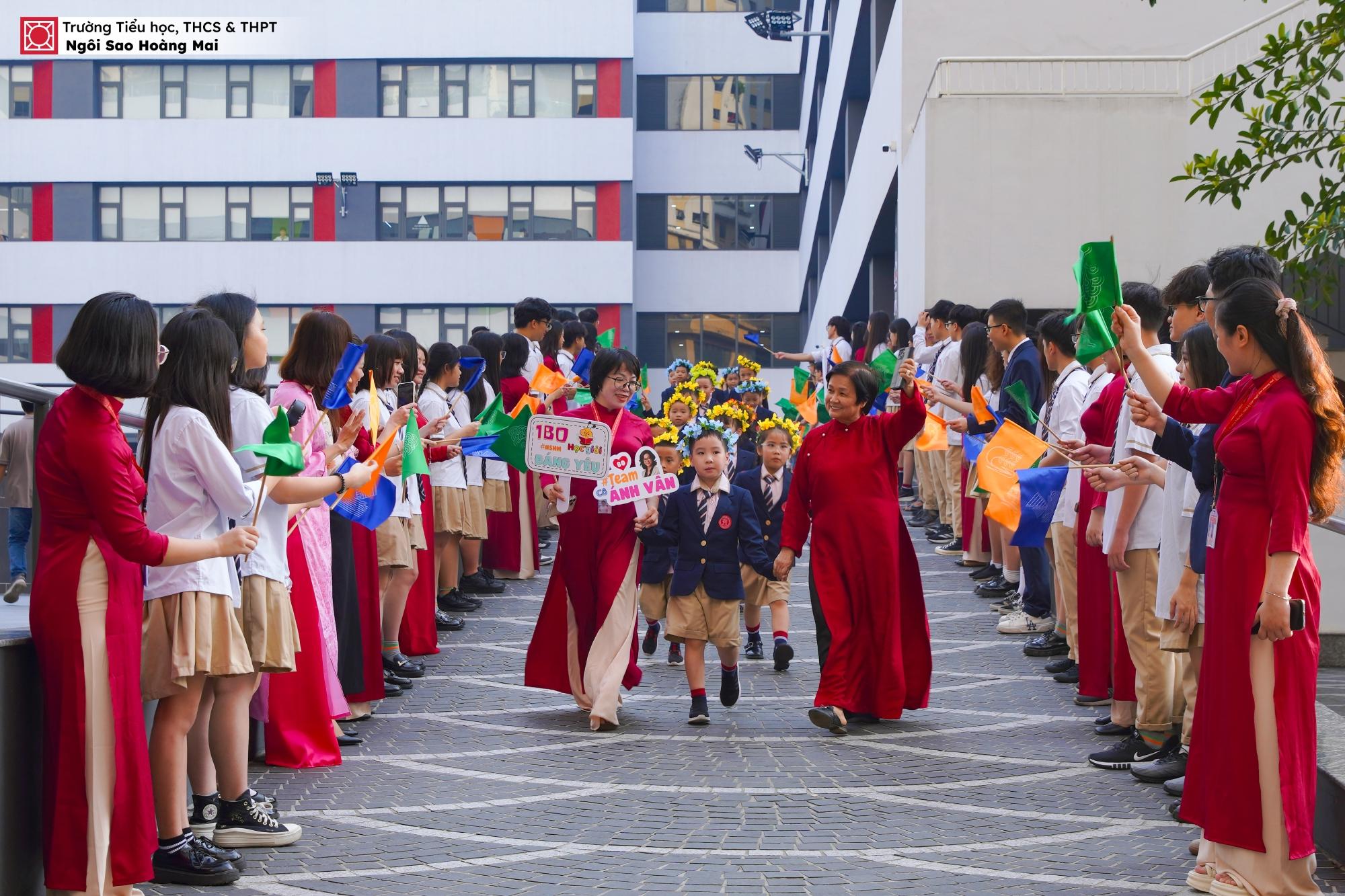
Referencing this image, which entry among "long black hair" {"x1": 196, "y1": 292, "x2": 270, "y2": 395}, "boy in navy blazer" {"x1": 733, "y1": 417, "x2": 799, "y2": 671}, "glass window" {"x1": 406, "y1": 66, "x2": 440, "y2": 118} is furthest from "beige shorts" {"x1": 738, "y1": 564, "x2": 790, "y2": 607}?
"glass window" {"x1": 406, "y1": 66, "x2": 440, "y2": 118}

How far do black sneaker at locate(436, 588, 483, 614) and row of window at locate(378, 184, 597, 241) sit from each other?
29934 millimetres

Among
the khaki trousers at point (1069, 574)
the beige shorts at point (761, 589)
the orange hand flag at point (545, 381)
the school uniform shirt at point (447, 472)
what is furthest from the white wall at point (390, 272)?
the khaki trousers at point (1069, 574)

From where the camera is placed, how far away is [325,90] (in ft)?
136

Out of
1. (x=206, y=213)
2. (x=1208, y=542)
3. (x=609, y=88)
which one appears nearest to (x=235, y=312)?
(x=1208, y=542)

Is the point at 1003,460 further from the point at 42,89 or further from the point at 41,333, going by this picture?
the point at 42,89

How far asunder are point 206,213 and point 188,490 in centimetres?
3871

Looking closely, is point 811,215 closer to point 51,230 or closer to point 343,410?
point 51,230

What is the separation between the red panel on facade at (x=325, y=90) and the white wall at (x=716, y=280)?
9.48 meters

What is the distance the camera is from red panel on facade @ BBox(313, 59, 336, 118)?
136ft

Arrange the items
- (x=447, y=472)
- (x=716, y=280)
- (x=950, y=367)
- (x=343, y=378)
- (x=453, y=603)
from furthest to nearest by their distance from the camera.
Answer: (x=716, y=280)
(x=950, y=367)
(x=453, y=603)
(x=447, y=472)
(x=343, y=378)

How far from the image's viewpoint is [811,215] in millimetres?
41281

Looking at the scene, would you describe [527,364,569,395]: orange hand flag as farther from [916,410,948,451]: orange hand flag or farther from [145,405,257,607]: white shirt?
[145,405,257,607]: white shirt

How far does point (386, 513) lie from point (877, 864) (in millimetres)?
3097

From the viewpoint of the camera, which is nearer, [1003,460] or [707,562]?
[1003,460]
